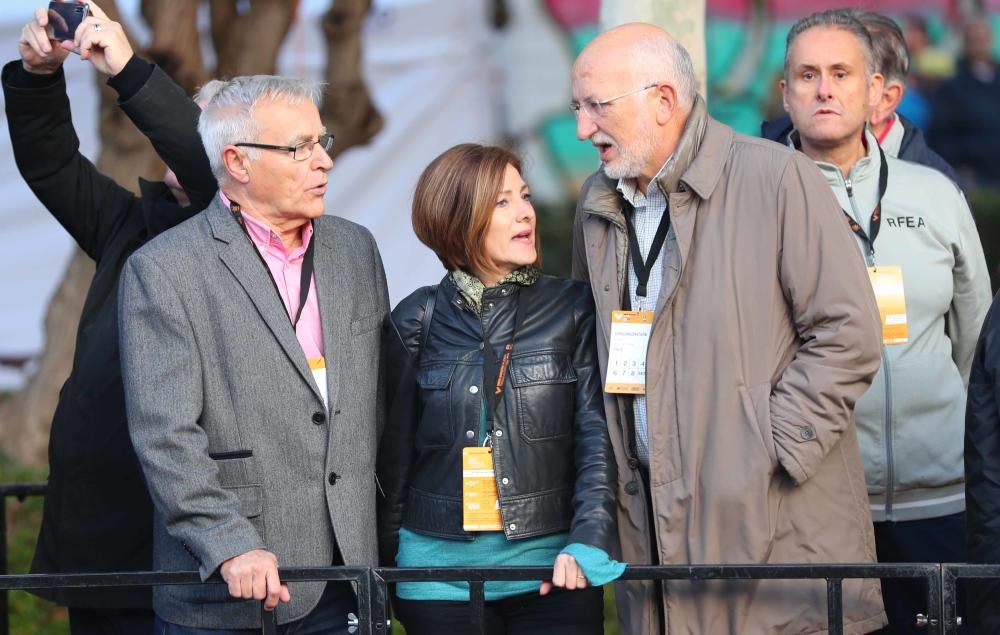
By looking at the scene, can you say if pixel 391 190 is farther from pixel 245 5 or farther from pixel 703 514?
pixel 703 514

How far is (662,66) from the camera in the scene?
11.4 ft

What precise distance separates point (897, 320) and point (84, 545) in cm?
230

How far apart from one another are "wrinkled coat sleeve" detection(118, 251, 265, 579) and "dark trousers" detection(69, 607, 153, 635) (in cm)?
71

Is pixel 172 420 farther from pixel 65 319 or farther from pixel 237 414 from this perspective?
pixel 65 319

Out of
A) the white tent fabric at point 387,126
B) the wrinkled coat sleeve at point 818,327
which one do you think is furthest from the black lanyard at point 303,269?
the white tent fabric at point 387,126

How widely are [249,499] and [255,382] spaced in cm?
27

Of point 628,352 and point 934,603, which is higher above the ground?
point 628,352

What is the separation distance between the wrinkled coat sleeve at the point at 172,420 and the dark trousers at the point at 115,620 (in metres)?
0.71

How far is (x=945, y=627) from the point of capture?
2.94 m

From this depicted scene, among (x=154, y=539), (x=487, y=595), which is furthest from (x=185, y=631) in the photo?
(x=487, y=595)

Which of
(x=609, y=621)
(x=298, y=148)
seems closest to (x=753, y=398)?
(x=298, y=148)

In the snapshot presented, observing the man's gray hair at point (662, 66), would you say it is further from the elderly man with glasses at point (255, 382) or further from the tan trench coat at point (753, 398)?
the elderly man with glasses at point (255, 382)

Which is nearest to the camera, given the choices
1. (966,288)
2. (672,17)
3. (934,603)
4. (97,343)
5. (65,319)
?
(934,603)

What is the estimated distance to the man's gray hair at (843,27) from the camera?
420cm
